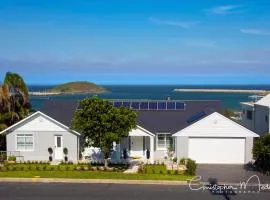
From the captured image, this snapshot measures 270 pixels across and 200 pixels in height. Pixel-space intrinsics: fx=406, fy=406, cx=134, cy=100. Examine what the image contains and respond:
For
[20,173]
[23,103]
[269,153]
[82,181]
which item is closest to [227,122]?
[269,153]

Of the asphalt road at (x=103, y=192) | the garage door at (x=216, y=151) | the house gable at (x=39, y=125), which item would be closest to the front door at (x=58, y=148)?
the house gable at (x=39, y=125)

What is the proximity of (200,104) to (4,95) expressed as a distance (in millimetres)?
17423

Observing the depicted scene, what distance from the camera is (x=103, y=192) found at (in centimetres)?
2208

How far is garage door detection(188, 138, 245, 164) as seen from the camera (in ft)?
105

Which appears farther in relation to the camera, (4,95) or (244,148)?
(4,95)

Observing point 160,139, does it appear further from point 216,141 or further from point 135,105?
point 135,105

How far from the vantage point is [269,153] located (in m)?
27.2

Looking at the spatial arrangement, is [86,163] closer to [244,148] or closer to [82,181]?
[82,181]

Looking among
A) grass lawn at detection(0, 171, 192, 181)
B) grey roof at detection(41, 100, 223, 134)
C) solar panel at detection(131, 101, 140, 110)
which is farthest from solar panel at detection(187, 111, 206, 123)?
grass lawn at detection(0, 171, 192, 181)

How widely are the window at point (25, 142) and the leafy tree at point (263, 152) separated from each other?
1708cm

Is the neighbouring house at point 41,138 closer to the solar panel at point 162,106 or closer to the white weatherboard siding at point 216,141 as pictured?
the white weatherboard siding at point 216,141

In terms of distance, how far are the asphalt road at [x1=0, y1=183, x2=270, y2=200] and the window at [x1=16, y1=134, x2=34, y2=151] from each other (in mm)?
8508

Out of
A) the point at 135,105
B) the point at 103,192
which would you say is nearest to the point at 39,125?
the point at 135,105

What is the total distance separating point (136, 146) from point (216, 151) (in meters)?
6.49
